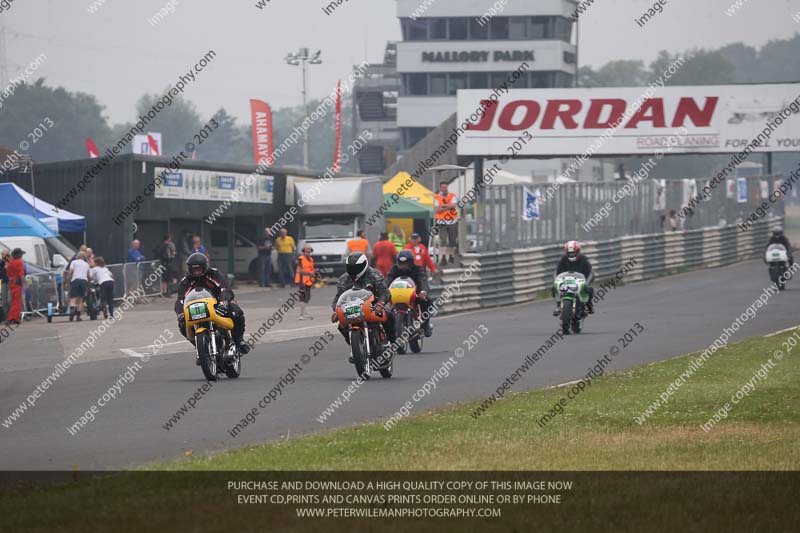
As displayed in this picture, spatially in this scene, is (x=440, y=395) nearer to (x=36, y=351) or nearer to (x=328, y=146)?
(x=36, y=351)

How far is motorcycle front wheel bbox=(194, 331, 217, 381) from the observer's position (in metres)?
15.2

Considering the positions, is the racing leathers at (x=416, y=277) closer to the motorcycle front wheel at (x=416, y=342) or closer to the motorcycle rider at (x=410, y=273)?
the motorcycle rider at (x=410, y=273)

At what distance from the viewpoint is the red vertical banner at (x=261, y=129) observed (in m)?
54.2

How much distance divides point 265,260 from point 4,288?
43.4 ft

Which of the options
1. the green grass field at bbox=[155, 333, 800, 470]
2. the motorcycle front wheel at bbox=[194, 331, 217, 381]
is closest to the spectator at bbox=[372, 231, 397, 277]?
the motorcycle front wheel at bbox=[194, 331, 217, 381]

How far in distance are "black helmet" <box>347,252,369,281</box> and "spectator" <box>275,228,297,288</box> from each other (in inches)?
932

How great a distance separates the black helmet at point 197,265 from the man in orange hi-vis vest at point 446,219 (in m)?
15.1

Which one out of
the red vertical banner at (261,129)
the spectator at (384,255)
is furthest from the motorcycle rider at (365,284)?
the red vertical banner at (261,129)

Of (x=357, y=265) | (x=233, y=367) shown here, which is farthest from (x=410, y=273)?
(x=233, y=367)

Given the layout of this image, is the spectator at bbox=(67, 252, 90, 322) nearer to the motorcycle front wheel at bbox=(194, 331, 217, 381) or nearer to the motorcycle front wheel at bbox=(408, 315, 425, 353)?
the motorcycle front wheel at bbox=(408, 315, 425, 353)

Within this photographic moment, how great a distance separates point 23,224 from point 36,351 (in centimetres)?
976
